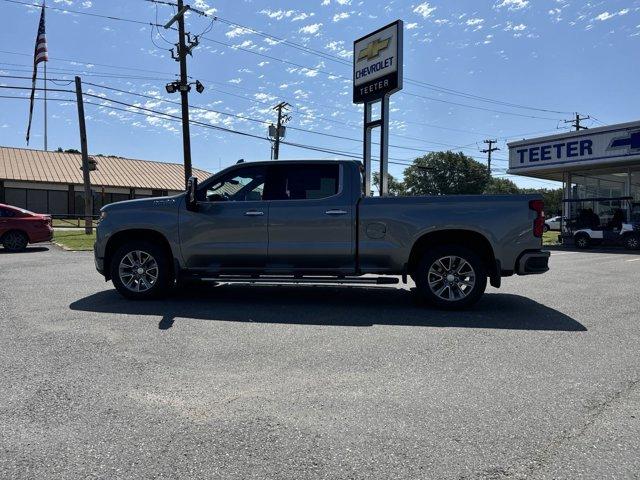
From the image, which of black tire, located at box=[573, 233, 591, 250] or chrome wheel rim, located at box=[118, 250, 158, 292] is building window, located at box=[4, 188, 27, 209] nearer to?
chrome wheel rim, located at box=[118, 250, 158, 292]

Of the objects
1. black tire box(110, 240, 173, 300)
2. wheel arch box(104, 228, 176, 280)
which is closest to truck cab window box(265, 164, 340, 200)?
wheel arch box(104, 228, 176, 280)

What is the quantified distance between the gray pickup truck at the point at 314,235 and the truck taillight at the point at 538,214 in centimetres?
1

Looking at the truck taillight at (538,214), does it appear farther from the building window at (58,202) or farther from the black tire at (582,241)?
the building window at (58,202)

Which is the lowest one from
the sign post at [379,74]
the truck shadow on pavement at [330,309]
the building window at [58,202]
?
the truck shadow on pavement at [330,309]

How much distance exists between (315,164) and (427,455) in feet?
16.3

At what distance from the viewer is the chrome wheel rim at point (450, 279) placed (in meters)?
6.51

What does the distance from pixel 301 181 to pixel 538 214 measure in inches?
127

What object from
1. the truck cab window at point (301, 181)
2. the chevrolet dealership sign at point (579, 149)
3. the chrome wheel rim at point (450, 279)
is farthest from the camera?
the chevrolet dealership sign at point (579, 149)

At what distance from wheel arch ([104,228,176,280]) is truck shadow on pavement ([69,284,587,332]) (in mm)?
537

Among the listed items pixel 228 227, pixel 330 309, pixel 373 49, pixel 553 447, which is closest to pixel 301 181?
pixel 228 227

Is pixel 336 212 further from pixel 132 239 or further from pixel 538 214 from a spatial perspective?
pixel 132 239

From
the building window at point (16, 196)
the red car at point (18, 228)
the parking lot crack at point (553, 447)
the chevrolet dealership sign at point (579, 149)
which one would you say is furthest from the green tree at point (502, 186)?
the parking lot crack at point (553, 447)

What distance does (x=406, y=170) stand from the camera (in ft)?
273

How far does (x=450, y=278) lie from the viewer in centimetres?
651
